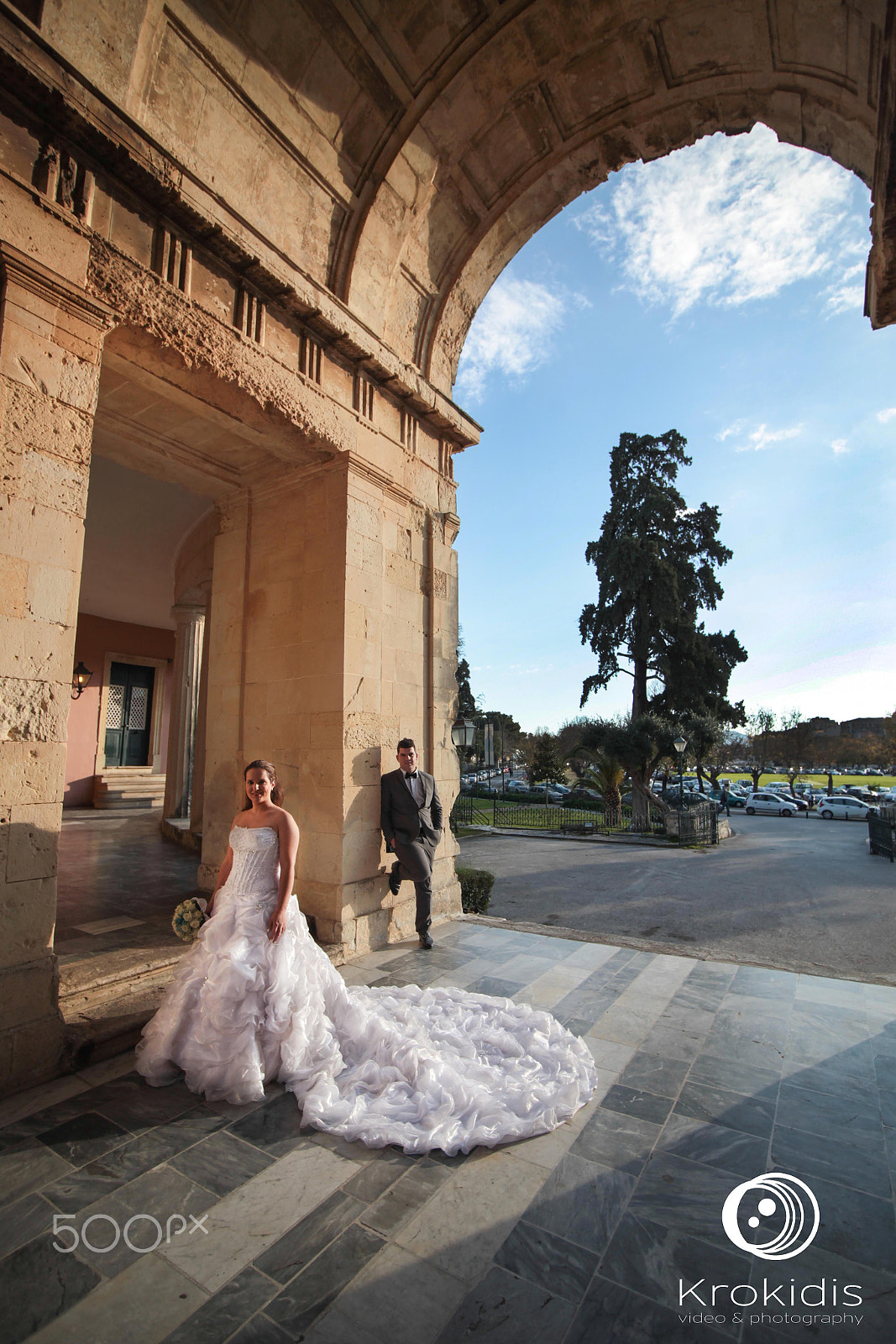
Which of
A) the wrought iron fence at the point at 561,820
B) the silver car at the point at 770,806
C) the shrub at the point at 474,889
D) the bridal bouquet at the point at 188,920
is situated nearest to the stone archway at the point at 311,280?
the bridal bouquet at the point at 188,920

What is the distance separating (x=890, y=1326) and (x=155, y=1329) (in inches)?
83.1

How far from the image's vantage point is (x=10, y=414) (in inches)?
122

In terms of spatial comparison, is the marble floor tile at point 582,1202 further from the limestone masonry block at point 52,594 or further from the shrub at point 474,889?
the shrub at point 474,889

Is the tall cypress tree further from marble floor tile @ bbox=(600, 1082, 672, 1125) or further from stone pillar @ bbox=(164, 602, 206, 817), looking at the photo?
marble floor tile @ bbox=(600, 1082, 672, 1125)

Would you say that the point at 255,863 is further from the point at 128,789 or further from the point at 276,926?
the point at 128,789

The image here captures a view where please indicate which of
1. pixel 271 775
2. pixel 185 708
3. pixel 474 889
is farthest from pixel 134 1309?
pixel 185 708

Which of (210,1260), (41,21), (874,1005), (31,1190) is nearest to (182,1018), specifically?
(31,1190)

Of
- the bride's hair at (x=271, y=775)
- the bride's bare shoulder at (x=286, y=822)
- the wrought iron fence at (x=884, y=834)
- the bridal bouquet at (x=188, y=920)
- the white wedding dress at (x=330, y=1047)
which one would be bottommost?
the wrought iron fence at (x=884, y=834)

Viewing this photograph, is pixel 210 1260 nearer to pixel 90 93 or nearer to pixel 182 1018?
pixel 182 1018

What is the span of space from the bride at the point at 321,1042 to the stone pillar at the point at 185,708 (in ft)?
28.0

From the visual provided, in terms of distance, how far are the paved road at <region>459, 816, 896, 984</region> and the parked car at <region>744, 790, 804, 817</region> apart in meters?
17.3

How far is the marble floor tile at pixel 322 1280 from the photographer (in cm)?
180

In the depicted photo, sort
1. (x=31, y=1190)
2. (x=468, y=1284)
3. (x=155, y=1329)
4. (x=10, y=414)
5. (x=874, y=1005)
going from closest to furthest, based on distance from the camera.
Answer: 1. (x=155, y=1329)
2. (x=468, y=1284)
3. (x=31, y=1190)
4. (x=10, y=414)
5. (x=874, y=1005)

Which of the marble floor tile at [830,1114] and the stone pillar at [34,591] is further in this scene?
the stone pillar at [34,591]
